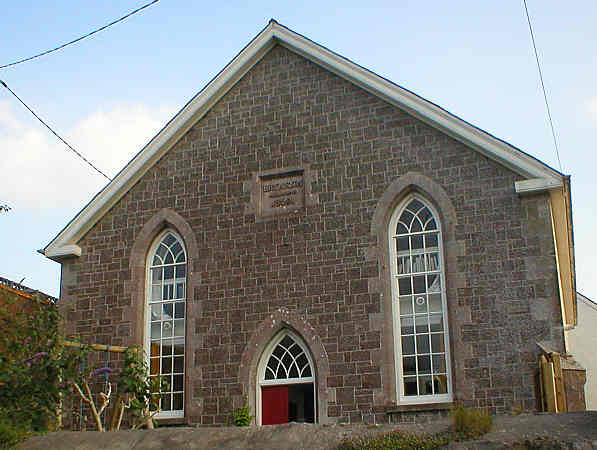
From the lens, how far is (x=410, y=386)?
15.6m

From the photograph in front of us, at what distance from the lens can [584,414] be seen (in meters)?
10.6

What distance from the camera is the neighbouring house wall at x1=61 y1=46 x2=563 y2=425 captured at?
49.6ft

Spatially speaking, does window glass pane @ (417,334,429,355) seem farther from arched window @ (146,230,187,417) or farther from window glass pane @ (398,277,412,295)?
arched window @ (146,230,187,417)

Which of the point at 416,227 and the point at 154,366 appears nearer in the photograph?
the point at 416,227

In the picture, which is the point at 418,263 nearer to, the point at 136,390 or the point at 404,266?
the point at 404,266

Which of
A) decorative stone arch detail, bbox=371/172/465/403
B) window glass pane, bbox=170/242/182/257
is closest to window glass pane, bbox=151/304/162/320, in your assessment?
window glass pane, bbox=170/242/182/257

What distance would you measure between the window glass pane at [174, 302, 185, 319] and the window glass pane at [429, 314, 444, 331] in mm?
5156

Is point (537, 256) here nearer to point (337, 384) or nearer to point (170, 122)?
point (337, 384)

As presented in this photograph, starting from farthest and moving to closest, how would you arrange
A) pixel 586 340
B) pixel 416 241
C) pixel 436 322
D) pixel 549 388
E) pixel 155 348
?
pixel 586 340
pixel 155 348
pixel 416 241
pixel 436 322
pixel 549 388

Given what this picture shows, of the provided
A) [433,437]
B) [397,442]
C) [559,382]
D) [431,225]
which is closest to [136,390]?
[431,225]

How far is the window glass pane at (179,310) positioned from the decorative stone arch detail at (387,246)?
4.28 m

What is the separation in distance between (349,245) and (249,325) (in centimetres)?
249

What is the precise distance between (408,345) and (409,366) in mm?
383

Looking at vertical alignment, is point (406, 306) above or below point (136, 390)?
above
